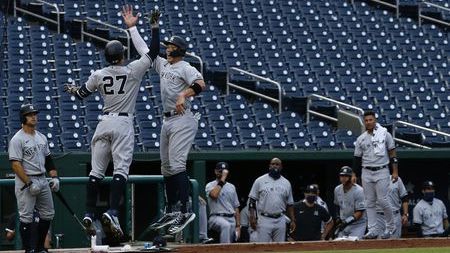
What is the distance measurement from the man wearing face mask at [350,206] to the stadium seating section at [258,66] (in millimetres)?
3397

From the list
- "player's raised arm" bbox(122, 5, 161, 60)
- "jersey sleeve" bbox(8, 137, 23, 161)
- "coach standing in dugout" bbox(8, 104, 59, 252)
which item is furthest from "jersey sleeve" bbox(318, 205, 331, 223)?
"player's raised arm" bbox(122, 5, 161, 60)

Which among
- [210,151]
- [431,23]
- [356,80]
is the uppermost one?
[431,23]

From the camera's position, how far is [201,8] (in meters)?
25.0

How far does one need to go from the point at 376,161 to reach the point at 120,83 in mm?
4614

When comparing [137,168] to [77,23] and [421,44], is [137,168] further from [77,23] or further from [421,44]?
[421,44]

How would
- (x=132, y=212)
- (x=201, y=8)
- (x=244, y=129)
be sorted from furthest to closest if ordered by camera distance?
1. (x=201, y=8)
2. (x=244, y=129)
3. (x=132, y=212)

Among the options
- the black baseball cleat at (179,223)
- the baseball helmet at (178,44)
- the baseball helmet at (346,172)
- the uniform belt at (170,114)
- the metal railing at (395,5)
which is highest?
the metal railing at (395,5)

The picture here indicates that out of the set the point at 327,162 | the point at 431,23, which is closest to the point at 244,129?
the point at 327,162

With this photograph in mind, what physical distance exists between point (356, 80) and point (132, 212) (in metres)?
8.50

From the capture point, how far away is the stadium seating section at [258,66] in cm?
2062

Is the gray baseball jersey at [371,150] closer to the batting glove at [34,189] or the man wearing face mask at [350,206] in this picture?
the man wearing face mask at [350,206]

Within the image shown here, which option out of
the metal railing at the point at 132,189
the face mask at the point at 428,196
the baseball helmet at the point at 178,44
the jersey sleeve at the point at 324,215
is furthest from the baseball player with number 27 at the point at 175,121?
the face mask at the point at 428,196

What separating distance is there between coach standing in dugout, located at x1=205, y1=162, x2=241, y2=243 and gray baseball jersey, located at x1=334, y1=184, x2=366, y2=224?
1.54m

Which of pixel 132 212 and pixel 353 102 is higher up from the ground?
pixel 353 102
